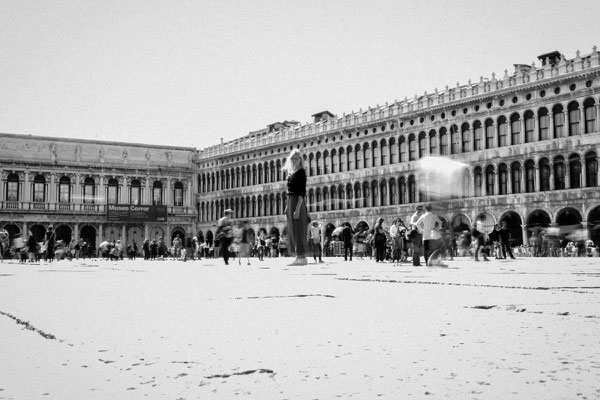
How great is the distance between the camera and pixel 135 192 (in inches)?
2530

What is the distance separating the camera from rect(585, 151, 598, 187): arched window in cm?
3456

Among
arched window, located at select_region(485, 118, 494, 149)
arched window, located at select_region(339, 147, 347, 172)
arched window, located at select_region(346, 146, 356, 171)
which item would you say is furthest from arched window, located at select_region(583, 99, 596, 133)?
arched window, located at select_region(339, 147, 347, 172)

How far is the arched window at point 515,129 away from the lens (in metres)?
38.6

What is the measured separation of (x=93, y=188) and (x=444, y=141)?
35.0 m

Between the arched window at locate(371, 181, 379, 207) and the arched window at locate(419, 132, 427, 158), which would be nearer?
the arched window at locate(419, 132, 427, 158)

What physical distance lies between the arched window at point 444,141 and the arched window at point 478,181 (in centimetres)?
287

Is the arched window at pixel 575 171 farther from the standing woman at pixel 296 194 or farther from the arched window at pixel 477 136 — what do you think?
the standing woman at pixel 296 194

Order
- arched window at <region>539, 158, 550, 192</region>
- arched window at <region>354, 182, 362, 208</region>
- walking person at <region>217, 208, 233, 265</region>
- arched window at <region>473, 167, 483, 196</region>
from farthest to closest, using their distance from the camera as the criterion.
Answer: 1. arched window at <region>354, 182, 362, 208</region>
2. arched window at <region>473, 167, 483, 196</region>
3. arched window at <region>539, 158, 550, 192</region>
4. walking person at <region>217, 208, 233, 265</region>

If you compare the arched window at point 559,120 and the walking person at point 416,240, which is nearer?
the walking person at point 416,240

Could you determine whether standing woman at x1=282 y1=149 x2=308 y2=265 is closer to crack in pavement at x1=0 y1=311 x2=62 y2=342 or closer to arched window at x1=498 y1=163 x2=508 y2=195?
crack in pavement at x1=0 y1=311 x2=62 y2=342

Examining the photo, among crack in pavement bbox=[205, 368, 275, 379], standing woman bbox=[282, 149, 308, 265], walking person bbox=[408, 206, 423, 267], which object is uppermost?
standing woman bbox=[282, 149, 308, 265]

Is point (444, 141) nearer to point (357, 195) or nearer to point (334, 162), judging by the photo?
point (357, 195)

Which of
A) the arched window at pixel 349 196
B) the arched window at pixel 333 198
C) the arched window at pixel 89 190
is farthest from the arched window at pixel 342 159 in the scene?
the arched window at pixel 89 190

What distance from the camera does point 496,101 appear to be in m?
39.5
